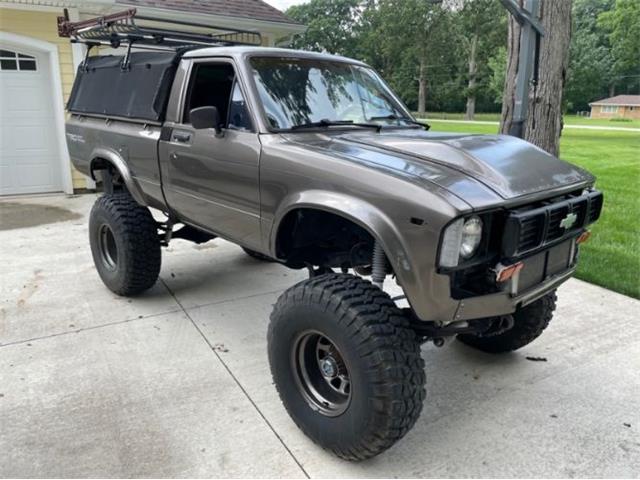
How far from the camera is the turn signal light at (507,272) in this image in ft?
7.73

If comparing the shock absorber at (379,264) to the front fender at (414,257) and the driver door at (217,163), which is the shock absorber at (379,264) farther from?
the driver door at (217,163)

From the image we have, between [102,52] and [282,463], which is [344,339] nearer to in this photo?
[282,463]

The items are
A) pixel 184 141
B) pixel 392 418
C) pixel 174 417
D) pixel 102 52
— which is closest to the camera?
pixel 392 418

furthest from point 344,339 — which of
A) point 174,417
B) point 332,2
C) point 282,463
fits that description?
point 332,2

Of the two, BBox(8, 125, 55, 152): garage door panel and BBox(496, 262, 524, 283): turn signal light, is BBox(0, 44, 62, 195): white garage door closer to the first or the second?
BBox(8, 125, 55, 152): garage door panel

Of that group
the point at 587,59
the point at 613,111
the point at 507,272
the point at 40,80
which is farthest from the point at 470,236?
the point at 613,111

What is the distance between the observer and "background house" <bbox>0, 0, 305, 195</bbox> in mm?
8664

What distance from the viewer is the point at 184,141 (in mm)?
3715

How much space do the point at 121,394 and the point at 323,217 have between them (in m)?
1.66

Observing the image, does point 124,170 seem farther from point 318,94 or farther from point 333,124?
point 333,124

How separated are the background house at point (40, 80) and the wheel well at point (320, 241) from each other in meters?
7.41

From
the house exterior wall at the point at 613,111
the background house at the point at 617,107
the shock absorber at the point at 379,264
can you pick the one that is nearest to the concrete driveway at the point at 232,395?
the shock absorber at the point at 379,264

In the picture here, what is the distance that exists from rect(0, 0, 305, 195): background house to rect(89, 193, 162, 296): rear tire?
550 centimetres

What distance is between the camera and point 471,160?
2641 mm
